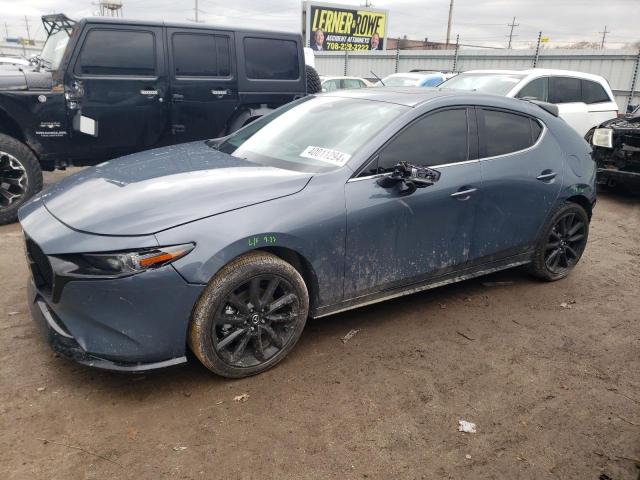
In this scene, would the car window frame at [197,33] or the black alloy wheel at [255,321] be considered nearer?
the black alloy wheel at [255,321]

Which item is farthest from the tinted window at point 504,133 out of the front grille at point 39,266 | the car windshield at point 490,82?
the car windshield at point 490,82

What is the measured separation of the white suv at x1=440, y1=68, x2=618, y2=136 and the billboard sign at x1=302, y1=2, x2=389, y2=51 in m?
27.8

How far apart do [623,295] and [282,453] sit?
3.48 meters

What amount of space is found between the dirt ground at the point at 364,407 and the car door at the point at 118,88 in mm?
2771

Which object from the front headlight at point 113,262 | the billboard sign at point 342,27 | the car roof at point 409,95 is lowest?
the front headlight at point 113,262

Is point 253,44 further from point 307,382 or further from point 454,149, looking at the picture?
point 307,382

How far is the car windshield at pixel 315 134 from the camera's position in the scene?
11.0 feet

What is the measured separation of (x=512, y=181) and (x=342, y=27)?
116ft

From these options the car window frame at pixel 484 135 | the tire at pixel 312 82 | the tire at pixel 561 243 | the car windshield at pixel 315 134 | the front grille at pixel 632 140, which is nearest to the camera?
the car windshield at pixel 315 134

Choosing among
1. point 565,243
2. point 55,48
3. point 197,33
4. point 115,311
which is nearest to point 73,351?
point 115,311

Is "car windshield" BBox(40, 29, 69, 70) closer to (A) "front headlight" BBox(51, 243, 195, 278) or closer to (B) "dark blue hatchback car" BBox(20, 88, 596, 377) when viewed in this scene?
(B) "dark blue hatchback car" BBox(20, 88, 596, 377)

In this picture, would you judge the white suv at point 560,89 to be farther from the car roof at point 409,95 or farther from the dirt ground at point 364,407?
the dirt ground at point 364,407

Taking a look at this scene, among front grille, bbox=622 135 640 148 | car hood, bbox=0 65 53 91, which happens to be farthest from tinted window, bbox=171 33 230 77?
front grille, bbox=622 135 640 148

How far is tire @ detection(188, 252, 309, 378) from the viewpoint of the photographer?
2.73 m
